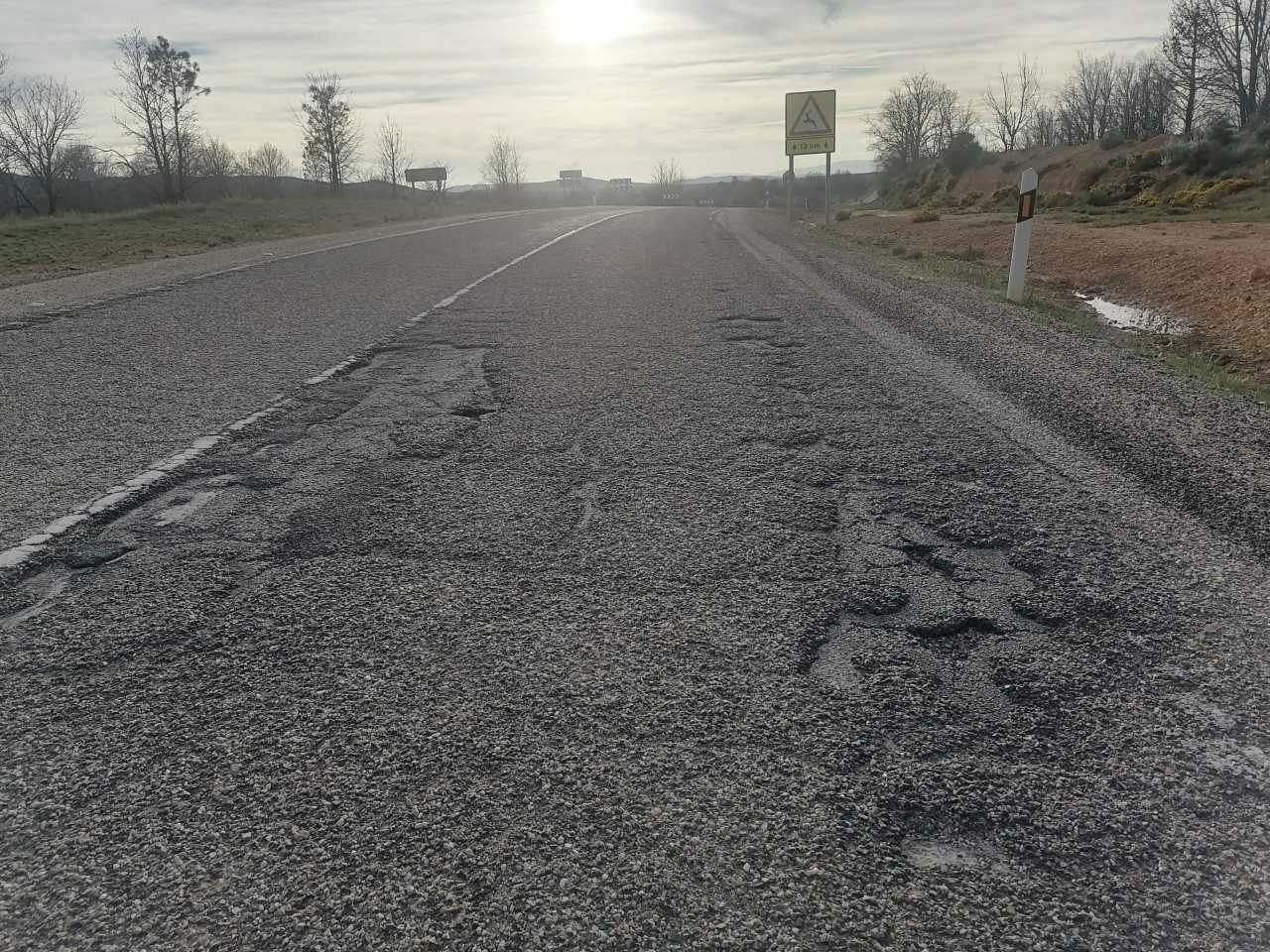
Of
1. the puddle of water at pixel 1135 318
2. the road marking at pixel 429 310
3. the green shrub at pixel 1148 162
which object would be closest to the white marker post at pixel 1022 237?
the puddle of water at pixel 1135 318

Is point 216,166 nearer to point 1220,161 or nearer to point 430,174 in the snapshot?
point 430,174

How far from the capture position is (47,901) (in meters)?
1.38

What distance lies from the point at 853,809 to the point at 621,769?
0.44m

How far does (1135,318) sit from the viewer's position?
26.1 feet

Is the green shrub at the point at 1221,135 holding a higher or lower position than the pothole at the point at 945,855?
higher

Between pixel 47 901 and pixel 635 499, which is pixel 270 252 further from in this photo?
pixel 47 901

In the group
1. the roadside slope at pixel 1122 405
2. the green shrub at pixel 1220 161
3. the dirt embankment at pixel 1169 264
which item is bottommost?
the roadside slope at pixel 1122 405

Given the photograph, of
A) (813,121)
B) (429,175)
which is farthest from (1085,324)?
(429,175)

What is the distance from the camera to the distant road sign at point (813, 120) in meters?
25.2

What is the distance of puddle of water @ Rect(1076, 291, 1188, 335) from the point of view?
7.23m

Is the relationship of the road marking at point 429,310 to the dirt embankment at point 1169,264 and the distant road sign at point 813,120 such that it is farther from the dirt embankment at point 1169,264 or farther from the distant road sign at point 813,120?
the distant road sign at point 813,120

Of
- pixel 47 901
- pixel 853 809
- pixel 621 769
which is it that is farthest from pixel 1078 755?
pixel 47 901

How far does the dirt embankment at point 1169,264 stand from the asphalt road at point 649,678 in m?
3.73

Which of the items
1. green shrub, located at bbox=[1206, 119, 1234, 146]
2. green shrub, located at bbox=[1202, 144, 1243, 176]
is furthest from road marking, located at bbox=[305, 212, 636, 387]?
green shrub, located at bbox=[1206, 119, 1234, 146]
